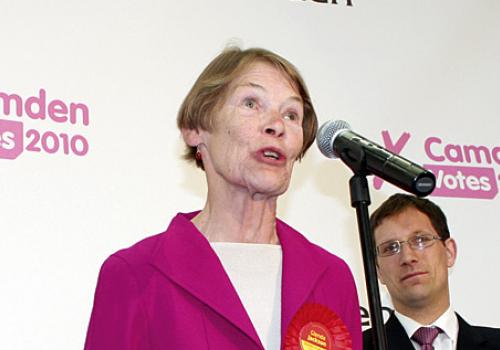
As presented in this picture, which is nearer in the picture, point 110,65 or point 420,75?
point 110,65

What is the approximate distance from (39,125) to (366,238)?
4.58 ft

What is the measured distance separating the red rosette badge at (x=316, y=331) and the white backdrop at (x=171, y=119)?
0.89 metres

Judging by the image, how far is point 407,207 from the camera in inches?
112

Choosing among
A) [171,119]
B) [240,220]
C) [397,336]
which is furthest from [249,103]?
[397,336]

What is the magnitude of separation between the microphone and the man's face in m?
1.27

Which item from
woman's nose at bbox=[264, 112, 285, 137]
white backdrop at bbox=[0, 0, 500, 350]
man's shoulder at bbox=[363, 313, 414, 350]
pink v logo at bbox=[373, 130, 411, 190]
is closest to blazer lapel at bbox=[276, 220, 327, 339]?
woman's nose at bbox=[264, 112, 285, 137]

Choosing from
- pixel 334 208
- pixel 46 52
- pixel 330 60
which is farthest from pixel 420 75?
pixel 46 52

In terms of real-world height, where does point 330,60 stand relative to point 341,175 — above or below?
above

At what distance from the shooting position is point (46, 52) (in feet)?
8.60

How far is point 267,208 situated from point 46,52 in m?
1.11

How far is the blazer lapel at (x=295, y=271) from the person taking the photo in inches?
66.8

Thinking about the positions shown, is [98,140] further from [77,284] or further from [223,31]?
[223,31]

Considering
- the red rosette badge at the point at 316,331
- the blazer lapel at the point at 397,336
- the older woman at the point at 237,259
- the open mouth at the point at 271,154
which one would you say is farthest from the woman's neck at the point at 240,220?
the blazer lapel at the point at 397,336

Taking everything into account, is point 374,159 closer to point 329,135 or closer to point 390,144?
point 329,135
